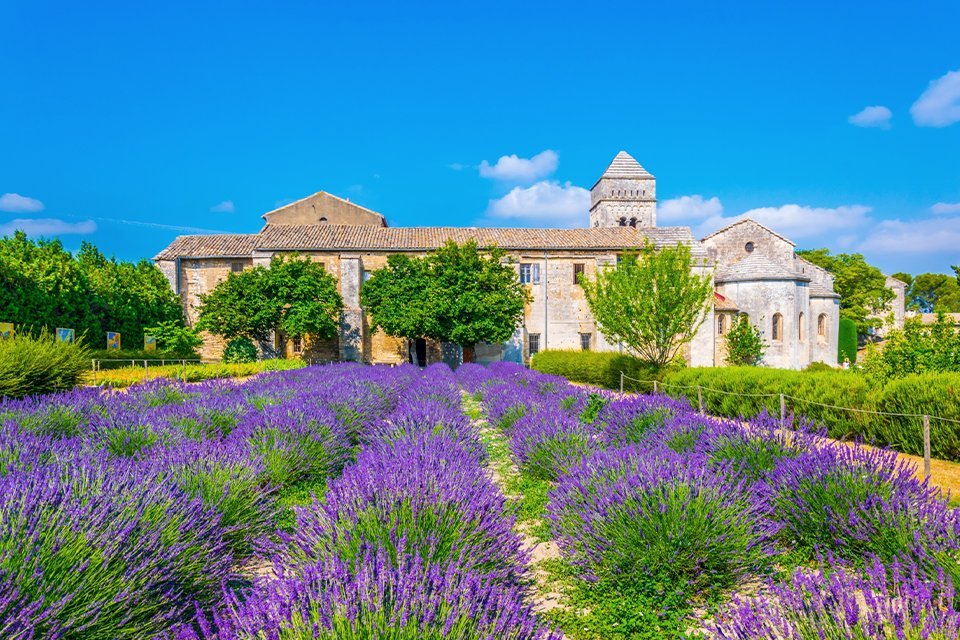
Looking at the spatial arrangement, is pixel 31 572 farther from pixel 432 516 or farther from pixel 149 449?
pixel 149 449

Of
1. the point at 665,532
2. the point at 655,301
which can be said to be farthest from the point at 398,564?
the point at 655,301

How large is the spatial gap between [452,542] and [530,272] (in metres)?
26.1

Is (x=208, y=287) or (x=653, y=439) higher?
(x=208, y=287)

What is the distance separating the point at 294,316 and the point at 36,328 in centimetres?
883

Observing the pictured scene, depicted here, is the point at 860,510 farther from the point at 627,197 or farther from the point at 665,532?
the point at 627,197

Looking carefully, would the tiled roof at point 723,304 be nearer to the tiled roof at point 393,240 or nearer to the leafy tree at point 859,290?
the tiled roof at point 393,240

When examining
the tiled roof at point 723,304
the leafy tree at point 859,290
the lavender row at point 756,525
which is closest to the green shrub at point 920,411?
the lavender row at point 756,525

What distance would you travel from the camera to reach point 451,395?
964 cm

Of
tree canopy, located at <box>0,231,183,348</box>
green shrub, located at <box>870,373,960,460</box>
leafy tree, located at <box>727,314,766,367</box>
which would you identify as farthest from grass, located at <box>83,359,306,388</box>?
leafy tree, located at <box>727,314,766,367</box>

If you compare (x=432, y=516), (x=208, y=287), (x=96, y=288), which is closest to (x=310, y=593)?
(x=432, y=516)

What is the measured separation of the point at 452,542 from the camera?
254 cm

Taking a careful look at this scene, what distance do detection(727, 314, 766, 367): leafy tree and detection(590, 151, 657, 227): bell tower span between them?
66.3 feet

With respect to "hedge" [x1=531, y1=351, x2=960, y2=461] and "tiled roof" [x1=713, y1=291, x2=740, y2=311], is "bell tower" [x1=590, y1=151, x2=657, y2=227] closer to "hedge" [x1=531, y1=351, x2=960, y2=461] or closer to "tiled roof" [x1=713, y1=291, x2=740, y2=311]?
"tiled roof" [x1=713, y1=291, x2=740, y2=311]

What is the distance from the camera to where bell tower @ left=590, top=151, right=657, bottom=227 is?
4412cm
